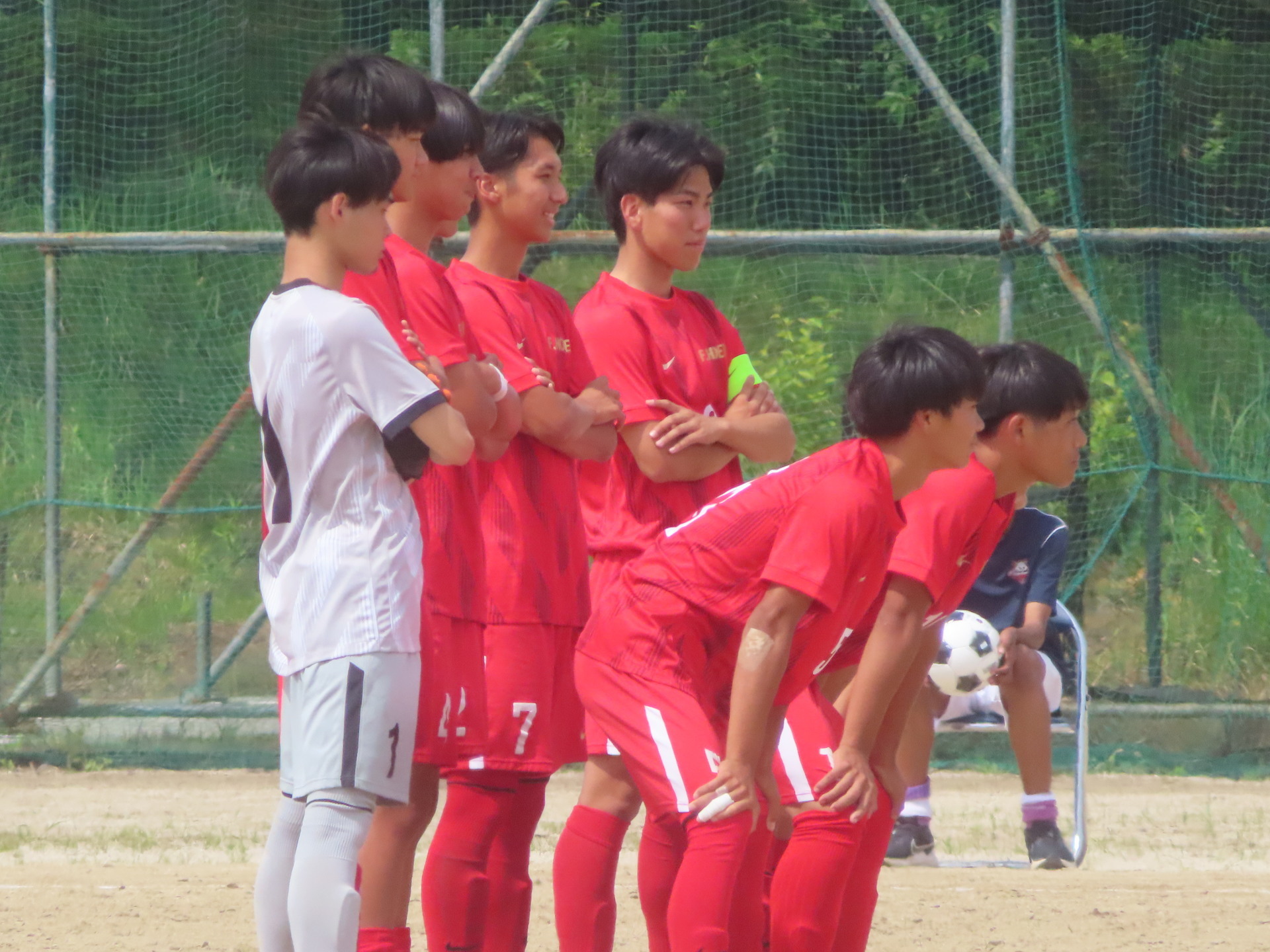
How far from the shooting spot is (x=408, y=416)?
2662 mm

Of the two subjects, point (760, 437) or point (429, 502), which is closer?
point (429, 502)

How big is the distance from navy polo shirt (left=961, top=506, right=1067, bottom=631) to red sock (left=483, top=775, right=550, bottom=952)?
101 inches

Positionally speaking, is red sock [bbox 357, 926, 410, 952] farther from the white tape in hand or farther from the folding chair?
the folding chair

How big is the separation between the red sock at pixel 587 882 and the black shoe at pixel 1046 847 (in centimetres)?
214

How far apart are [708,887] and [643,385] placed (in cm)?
115

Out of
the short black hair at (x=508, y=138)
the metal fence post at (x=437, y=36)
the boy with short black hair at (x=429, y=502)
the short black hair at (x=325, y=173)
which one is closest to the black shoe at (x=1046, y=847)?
the boy with short black hair at (x=429, y=502)

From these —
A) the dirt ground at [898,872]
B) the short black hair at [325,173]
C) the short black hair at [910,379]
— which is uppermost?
the short black hair at [325,173]

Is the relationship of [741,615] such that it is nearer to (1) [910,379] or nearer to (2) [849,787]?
(2) [849,787]

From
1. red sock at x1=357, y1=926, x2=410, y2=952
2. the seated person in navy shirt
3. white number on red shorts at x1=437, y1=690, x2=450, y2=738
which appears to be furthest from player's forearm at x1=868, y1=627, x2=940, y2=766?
the seated person in navy shirt

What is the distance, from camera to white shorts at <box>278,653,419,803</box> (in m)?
2.63

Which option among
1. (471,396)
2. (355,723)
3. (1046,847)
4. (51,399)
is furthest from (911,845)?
(51,399)

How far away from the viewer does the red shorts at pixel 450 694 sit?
9.81 ft

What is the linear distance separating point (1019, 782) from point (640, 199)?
4043mm

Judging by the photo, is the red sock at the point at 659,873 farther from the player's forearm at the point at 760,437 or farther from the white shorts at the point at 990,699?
the white shorts at the point at 990,699
